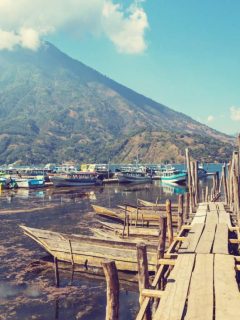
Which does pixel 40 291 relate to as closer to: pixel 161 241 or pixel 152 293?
pixel 161 241

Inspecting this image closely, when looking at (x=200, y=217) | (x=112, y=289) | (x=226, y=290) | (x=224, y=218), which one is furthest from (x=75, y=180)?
(x=226, y=290)

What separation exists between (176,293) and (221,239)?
576cm

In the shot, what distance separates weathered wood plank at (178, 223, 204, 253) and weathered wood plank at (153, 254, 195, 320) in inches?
48.9

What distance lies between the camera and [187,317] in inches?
302

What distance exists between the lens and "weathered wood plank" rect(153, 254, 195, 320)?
25.7ft

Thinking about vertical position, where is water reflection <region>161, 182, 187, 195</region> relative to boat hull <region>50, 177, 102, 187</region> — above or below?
below

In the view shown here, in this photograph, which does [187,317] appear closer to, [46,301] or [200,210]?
[46,301]

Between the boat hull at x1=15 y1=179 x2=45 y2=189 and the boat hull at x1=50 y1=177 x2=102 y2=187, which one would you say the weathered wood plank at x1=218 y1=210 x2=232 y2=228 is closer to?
the boat hull at x1=50 y1=177 x2=102 y2=187

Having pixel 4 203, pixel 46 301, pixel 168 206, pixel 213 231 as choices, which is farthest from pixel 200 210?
pixel 4 203

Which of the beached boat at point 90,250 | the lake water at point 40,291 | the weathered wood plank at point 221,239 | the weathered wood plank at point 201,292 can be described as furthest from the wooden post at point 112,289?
the beached boat at point 90,250

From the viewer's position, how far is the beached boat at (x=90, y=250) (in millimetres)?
18609

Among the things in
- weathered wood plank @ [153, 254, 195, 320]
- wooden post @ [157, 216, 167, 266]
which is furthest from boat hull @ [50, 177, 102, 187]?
weathered wood plank @ [153, 254, 195, 320]

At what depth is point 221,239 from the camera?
46.1ft

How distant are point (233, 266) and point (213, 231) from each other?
16.4 feet
